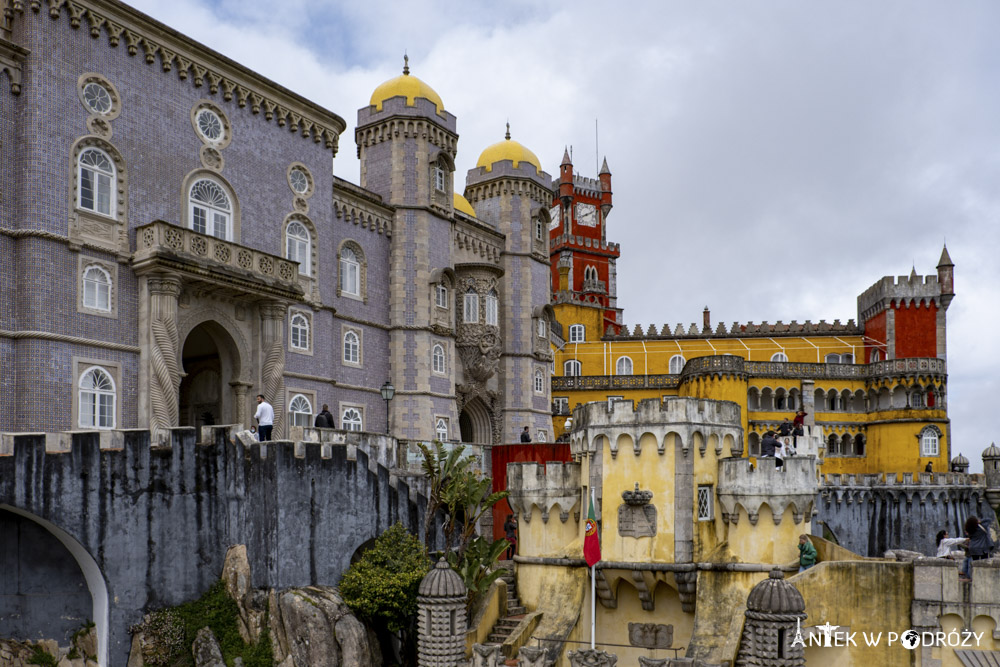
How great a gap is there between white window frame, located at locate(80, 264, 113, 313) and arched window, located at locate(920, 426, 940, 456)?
49.5m

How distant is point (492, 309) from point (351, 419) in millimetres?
10273

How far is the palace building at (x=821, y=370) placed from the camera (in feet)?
189

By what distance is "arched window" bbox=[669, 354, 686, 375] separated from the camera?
66.5 meters

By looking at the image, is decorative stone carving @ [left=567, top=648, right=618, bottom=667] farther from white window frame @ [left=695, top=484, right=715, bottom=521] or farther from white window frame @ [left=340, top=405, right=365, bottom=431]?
white window frame @ [left=340, top=405, right=365, bottom=431]

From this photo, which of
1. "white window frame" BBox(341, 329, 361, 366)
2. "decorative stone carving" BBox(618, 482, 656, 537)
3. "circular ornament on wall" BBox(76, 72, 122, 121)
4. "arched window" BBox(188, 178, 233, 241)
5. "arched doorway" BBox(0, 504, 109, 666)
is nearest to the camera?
"arched doorway" BBox(0, 504, 109, 666)

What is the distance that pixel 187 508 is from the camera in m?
23.7

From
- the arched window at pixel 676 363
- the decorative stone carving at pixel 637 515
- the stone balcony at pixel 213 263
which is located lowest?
the decorative stone carving at pixel 637 515

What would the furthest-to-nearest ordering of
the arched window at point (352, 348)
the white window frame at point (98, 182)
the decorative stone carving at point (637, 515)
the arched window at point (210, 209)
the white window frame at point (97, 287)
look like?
the arched window at point (352, 348), the arched window at point (210, 209), the white window frame at point (98, 182), the white window frame at point (97, 287), the decorative stone carving at point (637, 515)

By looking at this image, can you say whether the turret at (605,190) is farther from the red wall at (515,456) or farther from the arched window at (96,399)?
the arched window at (96,399)

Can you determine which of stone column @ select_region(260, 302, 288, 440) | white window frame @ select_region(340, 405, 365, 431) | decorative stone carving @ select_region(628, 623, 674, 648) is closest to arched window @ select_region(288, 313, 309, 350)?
stone column @ select_region(260, 302, 288, 440)

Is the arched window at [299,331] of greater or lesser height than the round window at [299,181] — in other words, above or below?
below

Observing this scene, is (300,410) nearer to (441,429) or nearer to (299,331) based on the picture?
(299,331)

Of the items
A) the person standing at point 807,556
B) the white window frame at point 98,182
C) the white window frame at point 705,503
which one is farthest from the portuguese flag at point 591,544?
the white window frame at point 98,182

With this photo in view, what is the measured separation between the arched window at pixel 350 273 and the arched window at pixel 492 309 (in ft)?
25.3
